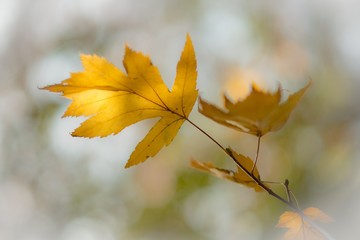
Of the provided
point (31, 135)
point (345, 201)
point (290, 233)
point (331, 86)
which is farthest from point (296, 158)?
point (290, 233)

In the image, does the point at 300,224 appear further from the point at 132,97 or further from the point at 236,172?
the point at 132,97

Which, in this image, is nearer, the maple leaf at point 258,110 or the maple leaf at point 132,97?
the maple leaf at point 258,110

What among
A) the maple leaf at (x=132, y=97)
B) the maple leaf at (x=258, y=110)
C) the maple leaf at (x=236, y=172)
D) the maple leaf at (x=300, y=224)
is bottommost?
the maple leaf at (x=300, y=224)

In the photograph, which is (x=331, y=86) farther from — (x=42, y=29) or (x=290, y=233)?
(x=290, y=233)

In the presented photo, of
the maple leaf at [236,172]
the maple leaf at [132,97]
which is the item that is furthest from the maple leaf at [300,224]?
the maple leaf at [132,97]

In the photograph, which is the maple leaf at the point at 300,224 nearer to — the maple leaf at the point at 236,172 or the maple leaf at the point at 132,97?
the maple leaf at the point at 236,172

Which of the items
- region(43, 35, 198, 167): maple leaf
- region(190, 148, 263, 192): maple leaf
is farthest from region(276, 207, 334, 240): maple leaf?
region(43, 35, 198, 167): maple leaf
